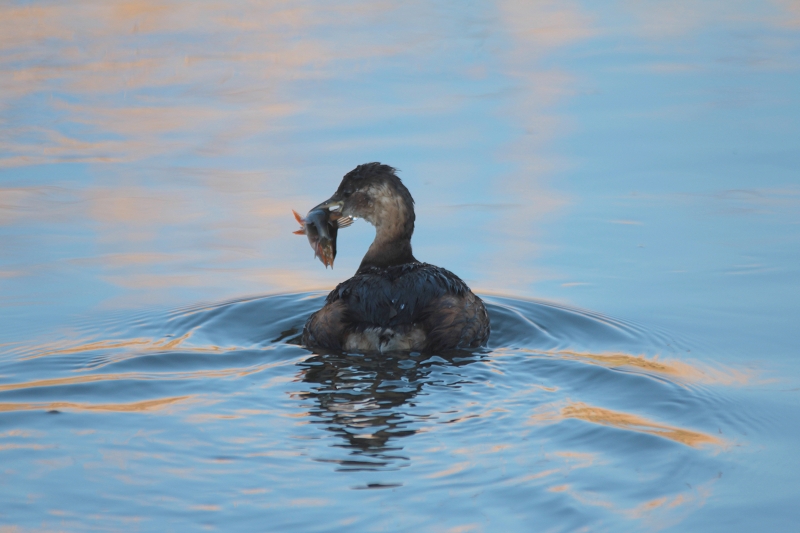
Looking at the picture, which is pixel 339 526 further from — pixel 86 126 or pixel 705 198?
pixel 86 126

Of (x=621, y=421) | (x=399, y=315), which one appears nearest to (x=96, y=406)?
(x=399, y=315)

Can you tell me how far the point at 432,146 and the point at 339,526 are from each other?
24.2ft

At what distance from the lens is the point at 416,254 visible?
33.6 feet

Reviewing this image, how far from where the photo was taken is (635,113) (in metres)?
12.8

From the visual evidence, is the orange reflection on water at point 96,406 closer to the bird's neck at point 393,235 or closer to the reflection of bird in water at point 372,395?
the reflection of bird in water at point 372,395

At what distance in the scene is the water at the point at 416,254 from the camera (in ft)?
19.2

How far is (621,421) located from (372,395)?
1548mm

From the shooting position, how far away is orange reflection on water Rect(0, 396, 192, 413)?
22.6ft

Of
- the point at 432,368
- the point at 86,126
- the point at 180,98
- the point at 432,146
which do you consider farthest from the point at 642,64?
the point at 432,368

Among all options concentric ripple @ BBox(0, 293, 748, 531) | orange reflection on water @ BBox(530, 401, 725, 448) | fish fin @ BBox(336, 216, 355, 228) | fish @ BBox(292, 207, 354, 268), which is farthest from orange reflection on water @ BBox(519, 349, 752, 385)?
fish fin @ BBox(336, 216, 355, 228)

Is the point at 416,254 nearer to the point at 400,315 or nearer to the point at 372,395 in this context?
the point at 400,315

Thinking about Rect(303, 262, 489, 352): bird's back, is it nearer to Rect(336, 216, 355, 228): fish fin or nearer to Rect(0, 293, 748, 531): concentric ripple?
Rect(0, 293, 748, 531): concentric ripple

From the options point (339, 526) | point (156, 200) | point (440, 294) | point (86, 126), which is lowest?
point (339, 526)

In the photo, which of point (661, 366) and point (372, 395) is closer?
point (372, 395)
